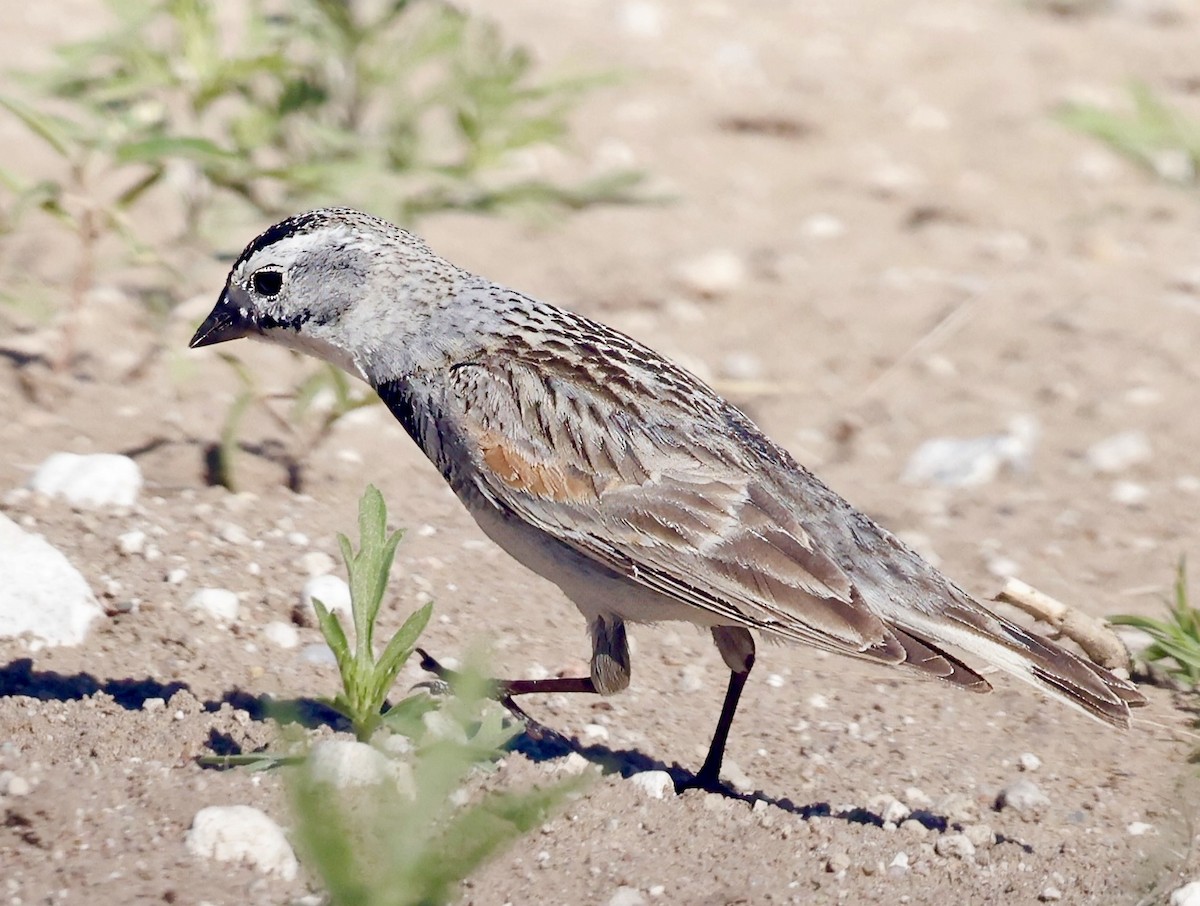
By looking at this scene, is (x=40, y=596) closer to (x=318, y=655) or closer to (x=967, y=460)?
(x=318, y=655)

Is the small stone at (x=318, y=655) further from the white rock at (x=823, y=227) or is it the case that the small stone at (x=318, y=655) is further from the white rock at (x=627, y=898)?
the white rock at (x=823, y=227)

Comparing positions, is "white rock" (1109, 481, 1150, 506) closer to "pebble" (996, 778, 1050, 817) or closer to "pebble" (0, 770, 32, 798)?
"pebble" (996, 778, 1050, 817)

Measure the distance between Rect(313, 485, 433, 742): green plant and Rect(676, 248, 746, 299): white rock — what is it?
13.6 feet

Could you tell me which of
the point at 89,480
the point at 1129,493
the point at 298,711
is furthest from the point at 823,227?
the point at 298,711

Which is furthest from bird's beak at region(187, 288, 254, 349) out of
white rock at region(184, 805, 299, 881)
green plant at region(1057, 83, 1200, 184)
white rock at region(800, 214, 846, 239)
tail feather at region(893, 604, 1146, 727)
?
green plant at region(1057, 83, 1200, 184)

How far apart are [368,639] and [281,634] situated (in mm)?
771

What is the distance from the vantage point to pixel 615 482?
4.71 m

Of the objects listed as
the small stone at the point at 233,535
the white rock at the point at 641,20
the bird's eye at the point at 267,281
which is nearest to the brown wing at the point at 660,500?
the bird's eye at the point at 267,281

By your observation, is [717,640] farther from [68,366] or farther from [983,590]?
[68,366]

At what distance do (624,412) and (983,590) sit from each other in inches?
69.0

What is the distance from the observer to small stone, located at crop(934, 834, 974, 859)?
14.3 ft

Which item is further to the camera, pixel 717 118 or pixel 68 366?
pixel 717 118

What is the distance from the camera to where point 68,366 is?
6582 millimetres

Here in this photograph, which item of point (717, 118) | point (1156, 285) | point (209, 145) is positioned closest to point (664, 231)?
point (717, 118)
